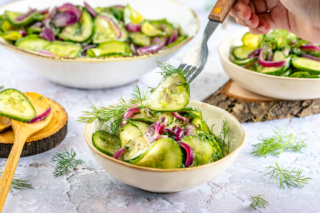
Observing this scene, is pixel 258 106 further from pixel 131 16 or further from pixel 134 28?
pixel 131 16

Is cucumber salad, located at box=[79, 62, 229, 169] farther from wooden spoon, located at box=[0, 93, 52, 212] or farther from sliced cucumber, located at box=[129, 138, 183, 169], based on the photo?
wooden spoon, located at box=[0, 93, 52, 212]

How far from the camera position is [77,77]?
1.66 meters

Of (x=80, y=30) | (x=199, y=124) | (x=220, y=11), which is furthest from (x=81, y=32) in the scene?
(x=199, y=124)

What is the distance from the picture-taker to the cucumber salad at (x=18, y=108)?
4.18 ft

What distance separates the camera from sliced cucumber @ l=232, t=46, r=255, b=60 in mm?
1765

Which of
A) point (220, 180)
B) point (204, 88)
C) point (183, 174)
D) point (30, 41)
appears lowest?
point (204, 88)

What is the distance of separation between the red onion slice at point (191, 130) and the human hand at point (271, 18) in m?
0.63

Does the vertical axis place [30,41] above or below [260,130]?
above

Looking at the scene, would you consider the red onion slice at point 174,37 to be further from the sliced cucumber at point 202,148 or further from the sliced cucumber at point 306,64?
the sliced cucumber at point 202,148

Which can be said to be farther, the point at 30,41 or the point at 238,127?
the point at 30,41

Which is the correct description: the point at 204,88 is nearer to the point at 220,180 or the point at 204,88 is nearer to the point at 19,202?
the point at 220,180

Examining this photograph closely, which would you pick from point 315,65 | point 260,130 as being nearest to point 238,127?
point 260,130

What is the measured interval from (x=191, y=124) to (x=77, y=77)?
2.54ft

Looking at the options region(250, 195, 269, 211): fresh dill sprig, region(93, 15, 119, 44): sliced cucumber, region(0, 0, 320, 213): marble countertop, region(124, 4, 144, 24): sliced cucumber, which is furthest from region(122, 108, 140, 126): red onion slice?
region(124, 4, 144, 24): sliced cucumber
